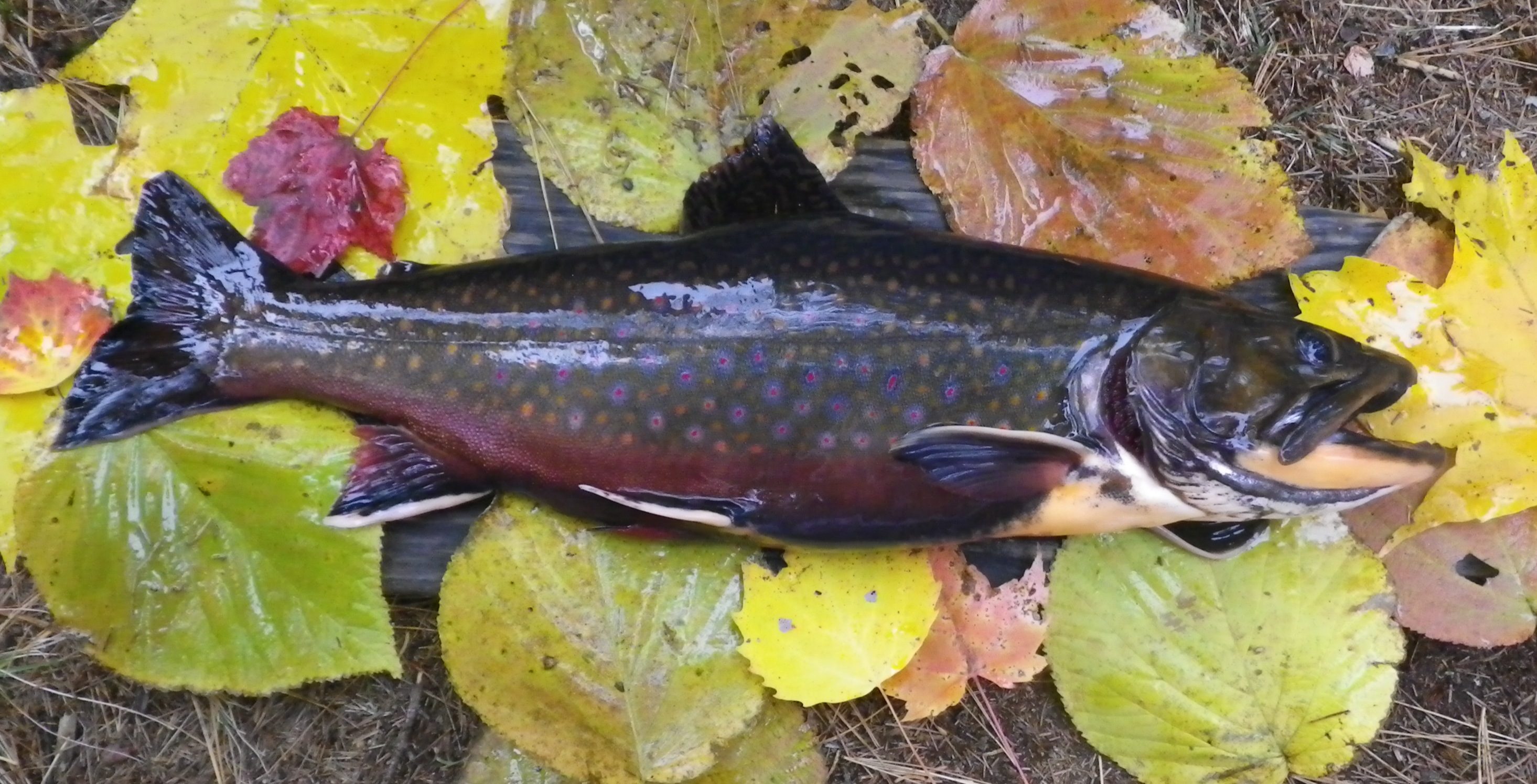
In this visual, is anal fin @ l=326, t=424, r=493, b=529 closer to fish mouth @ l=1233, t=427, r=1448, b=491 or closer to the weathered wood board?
the weathered wood board

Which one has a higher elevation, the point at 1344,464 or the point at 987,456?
the point at 987,456

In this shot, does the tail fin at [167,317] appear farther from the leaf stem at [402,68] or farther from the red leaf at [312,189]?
the leaf stem at [402,68]

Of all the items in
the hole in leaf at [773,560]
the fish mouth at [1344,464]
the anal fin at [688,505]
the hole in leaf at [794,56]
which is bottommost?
the hole in leaf at [773,560]

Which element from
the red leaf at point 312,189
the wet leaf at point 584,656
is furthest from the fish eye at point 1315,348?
the red leaf at point 312,189

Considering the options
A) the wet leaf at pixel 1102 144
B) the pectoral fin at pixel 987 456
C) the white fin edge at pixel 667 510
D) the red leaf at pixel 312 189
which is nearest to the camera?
the pectoral fin at pixel 987 456

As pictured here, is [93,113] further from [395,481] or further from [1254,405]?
[1254,405]

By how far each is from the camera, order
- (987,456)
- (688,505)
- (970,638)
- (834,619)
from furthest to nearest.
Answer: (970,638), (834,619), (688,505), (987,456)

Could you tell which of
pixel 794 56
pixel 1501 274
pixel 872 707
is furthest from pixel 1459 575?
pixel 794 56
